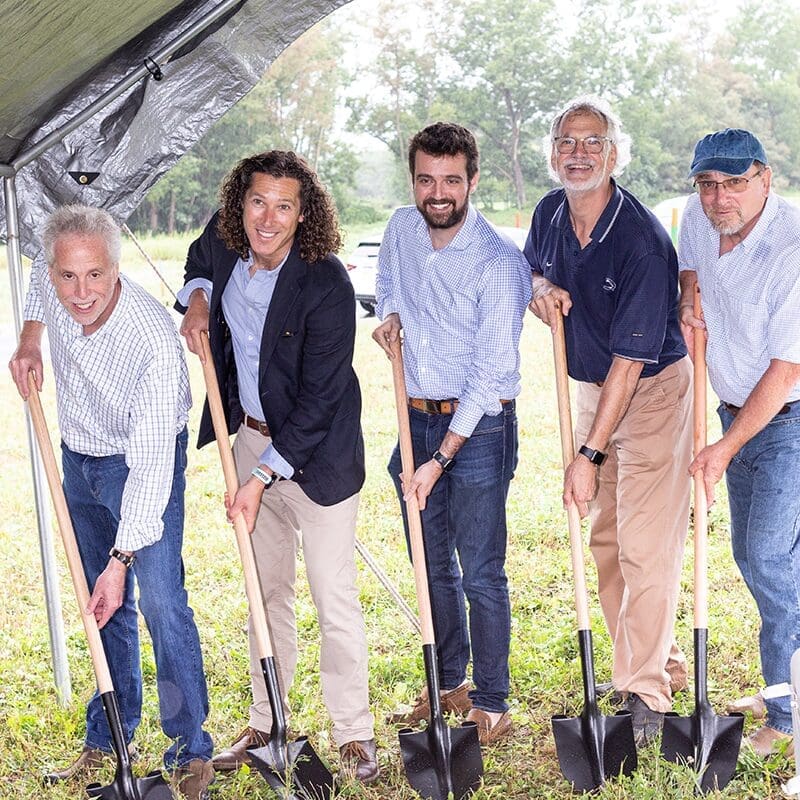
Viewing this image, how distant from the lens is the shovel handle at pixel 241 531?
3.16m

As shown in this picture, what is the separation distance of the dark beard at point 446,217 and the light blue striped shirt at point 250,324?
19.8 inches

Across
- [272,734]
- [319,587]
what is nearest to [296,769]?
[272,734]

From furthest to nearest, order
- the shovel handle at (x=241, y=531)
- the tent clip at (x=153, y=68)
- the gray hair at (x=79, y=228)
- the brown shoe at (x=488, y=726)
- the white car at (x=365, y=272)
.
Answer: the white car at (x=365, y=272)
the brown shoe at (x=488, y=726)
the tent clip at (x=153, y=68)
the shovel handle at (x=241, y=531)
the gray hair at (x=79, y=228)

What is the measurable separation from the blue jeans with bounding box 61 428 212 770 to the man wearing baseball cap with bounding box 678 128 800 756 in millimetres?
1590

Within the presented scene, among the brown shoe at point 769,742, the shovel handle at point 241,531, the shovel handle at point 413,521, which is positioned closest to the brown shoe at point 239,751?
the shovel handle at point 241,531

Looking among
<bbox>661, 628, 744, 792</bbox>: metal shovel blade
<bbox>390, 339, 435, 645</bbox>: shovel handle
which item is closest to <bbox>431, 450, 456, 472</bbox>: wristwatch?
<bbox>390, 339, 435, 645</bbox>: shovel handle

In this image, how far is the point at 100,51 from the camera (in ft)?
10.6

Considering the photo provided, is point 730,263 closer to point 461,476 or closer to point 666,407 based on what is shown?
point 666,407

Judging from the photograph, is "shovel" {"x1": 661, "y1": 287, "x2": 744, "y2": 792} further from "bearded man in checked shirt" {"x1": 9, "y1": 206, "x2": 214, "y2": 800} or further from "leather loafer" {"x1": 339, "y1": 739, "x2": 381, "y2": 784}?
"bearded man in checked shirt" {"x1": 9, "y1": 206, "x2": 214, "y2": 800}

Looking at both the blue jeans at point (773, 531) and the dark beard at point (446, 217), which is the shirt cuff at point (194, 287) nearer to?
the dark beard at point (446, 217)

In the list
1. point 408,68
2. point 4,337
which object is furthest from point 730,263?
point 408,68

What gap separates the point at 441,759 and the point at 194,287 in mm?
1668

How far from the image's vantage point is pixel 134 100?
3523 millimetres

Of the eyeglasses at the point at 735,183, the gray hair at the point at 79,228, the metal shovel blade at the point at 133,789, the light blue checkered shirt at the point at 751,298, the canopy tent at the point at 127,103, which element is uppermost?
the canopy tent at the point at 127,103
